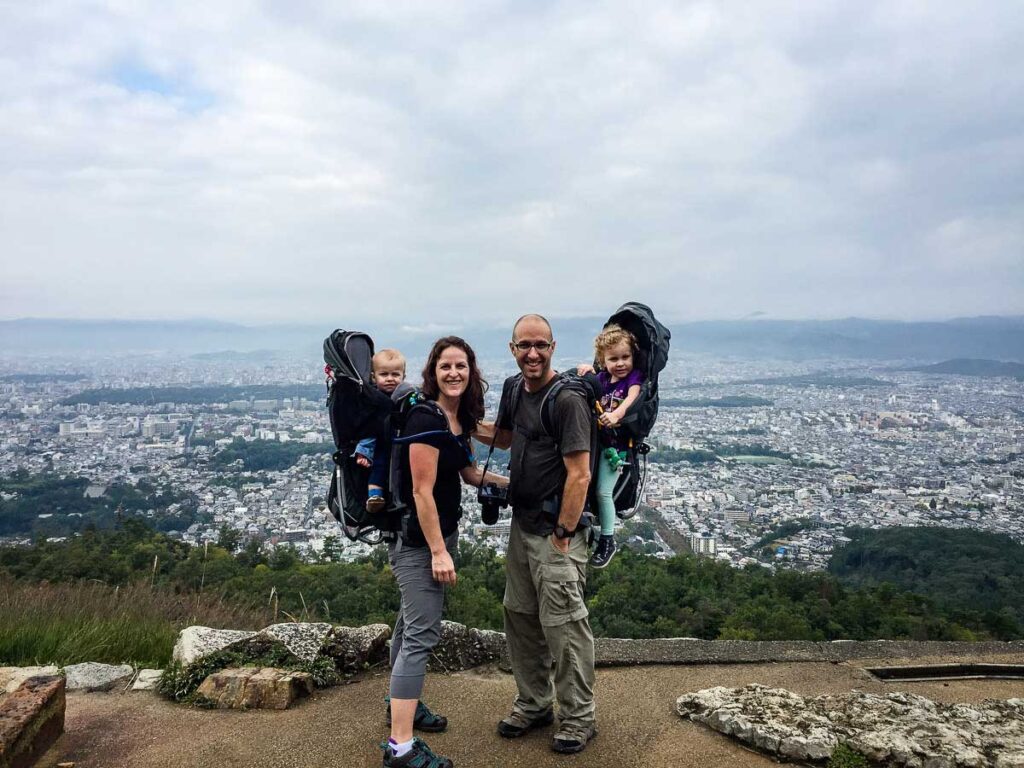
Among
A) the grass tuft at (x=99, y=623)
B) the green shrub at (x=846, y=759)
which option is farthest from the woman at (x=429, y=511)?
the grass tuft at (x=99, y=623)

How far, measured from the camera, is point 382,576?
9789mm

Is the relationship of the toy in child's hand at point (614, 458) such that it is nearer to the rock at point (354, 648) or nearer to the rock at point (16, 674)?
the rock at point (354, 648)

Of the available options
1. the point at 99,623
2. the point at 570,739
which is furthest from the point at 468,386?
the point at 99,623

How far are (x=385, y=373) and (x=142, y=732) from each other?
232cm

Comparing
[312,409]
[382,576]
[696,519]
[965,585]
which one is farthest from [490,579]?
[312,409]

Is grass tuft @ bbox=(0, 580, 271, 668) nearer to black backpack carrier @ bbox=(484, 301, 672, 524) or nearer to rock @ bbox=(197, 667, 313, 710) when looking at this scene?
rock @ bbox=(197, 667, 313, 710)

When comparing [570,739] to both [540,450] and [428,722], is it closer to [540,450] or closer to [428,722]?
[428,722]

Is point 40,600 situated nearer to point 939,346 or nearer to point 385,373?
point 385,373

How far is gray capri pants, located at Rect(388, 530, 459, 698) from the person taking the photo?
294 centimetres

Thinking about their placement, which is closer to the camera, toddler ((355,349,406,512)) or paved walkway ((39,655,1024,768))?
toddler ((355,349,406,512))

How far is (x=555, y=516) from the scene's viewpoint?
3.05 metres

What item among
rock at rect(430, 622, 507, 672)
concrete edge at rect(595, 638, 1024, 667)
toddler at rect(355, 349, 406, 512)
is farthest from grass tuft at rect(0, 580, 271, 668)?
concrete edge at rect(595, 638, 1024, 667)

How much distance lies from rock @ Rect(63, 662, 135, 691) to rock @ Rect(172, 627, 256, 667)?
307 mm

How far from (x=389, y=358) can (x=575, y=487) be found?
118 cm
